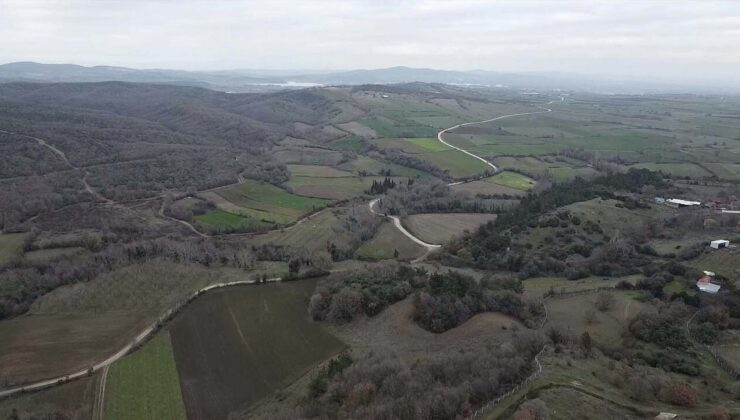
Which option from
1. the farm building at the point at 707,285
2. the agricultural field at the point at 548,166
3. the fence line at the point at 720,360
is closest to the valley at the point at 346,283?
the fence line at the point at 720,360

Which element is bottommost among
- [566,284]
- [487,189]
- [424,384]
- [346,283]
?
[566,284]

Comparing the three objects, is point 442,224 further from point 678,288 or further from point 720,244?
point 678,288

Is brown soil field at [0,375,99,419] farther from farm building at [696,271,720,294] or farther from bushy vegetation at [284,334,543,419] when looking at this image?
farm building at [696,271,720,294]

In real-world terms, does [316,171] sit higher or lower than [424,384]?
lower

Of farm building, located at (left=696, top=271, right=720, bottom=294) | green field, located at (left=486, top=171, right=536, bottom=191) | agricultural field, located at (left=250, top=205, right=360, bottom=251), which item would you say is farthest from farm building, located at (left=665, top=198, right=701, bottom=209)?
agricultural field, located at (left=250, top=205, right=360, bottom=251)

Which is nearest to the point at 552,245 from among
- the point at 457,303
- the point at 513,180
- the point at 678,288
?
the point at 678,288
